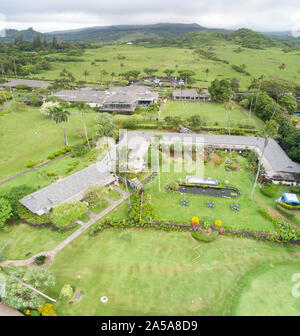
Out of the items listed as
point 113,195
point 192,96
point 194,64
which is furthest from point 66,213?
point 194,64

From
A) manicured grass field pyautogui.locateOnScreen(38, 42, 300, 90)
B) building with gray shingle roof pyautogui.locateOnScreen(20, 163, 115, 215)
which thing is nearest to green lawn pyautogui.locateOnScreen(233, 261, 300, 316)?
building with gray shingle roof pyautogui.locateOnScreen(20, 163, 115, 215)

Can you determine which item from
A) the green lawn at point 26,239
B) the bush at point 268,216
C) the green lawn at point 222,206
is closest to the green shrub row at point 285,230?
the bush at point 268,216

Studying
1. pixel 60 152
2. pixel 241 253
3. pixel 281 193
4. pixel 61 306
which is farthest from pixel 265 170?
pixel 60 152

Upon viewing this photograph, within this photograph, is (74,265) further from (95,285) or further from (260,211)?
(260,211)

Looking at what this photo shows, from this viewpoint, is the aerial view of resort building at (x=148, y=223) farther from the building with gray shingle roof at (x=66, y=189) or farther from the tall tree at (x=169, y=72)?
the tall tree at (x=169, y=72)

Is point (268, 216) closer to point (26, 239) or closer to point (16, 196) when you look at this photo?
point (26, 239)

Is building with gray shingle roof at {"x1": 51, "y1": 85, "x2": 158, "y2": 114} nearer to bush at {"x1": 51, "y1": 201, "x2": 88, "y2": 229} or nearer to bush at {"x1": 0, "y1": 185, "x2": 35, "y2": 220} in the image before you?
bush at {"x1": 0, "y1": 185, "x2": 35, "y2": 220}
